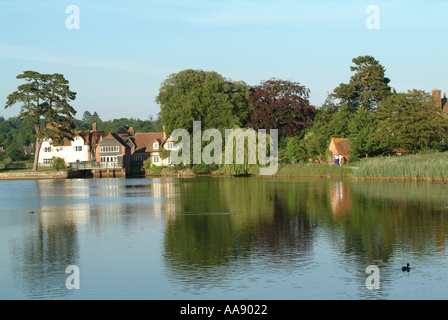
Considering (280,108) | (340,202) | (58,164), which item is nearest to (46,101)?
(58,164)


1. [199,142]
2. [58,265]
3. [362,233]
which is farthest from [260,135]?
[58,265]

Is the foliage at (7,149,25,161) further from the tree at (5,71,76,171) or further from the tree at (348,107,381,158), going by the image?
the tree at (348,107,381,158)

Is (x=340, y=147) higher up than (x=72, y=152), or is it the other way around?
(x=72, y=152)

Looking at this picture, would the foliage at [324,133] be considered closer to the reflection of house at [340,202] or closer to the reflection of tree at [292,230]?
the reflection of house at [340,202]

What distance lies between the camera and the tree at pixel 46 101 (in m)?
77.7

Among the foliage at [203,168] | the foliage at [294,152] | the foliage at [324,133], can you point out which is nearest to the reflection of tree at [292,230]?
the foliage at [294,152]

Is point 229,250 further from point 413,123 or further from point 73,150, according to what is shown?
point 73,150

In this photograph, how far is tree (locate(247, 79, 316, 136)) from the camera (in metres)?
79.8

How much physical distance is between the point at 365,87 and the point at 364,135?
25.4 metres

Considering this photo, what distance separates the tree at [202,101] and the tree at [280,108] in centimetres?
256

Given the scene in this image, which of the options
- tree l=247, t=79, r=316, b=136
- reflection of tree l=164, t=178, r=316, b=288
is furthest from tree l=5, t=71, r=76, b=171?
reflection of tree l=164, t=178, r=316, b=288

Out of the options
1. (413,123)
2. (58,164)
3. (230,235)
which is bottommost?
(230,235)

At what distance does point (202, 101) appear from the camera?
249 feet
